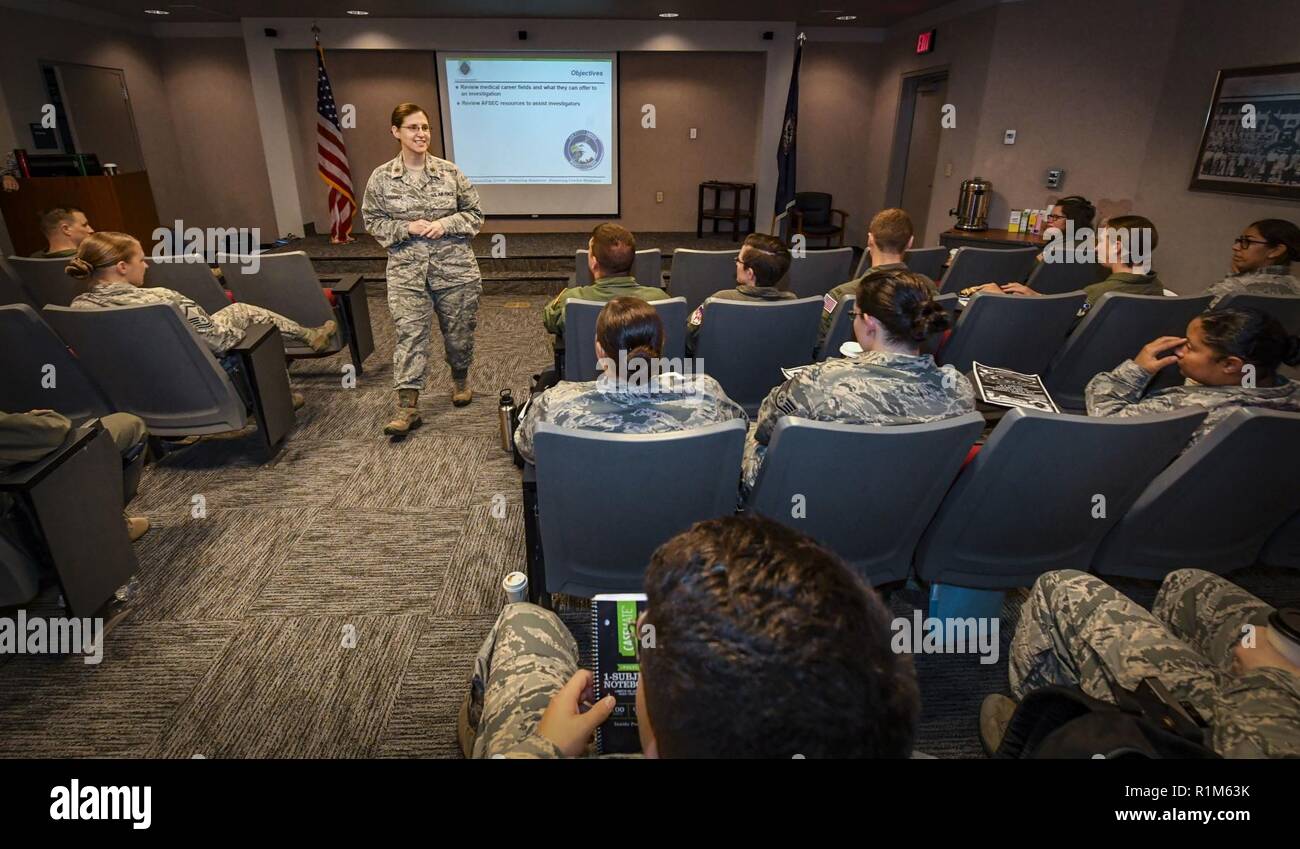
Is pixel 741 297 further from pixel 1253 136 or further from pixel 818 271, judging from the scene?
pixel 1253 136

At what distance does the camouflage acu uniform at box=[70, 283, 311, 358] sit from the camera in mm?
2518

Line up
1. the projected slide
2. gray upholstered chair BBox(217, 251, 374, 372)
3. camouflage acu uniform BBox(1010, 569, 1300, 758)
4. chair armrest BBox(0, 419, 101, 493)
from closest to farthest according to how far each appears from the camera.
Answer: camouflage acu uniform BBox(1010, 569, 1300, 758) → chair armrest BBox(0, 419, 101, 493) → gray upholstered chair BBox(217, 251, 374, 372) → the projected slide

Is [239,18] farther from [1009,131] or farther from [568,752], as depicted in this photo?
[568,752]

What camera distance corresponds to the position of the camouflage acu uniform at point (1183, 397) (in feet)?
5.74

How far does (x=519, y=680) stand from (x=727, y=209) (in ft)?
26.9

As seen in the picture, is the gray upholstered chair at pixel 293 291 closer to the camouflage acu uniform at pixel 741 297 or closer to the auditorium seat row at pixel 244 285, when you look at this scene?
the auditorium seat row at pixel 244 285

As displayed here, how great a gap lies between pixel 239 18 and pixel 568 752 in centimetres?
926

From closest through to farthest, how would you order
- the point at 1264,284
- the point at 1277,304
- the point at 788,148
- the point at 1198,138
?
the point at 1277,304 → the point at 1264,284 → the point at 1198,138 → the point at 788,148

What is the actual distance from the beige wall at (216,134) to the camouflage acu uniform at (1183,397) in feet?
30.3

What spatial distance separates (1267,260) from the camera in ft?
10.8

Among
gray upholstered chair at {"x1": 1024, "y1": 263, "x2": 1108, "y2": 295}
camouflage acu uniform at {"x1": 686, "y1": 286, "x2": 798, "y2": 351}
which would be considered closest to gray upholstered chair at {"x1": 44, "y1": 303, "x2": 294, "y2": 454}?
camouflage acu uniform at {"x1": 686, "y1": 286, "x2": 798, "y2": 351}

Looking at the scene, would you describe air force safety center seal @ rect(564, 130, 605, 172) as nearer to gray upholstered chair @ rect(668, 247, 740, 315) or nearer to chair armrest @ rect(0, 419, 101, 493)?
gray upholstered chair @ rect(668, 247, 740, 315)

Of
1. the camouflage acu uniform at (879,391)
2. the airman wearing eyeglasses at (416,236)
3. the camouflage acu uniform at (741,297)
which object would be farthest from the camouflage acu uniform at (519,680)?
the airman wearing eyeglasses at (416,236)

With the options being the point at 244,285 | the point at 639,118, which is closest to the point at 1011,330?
the point at 244,285
